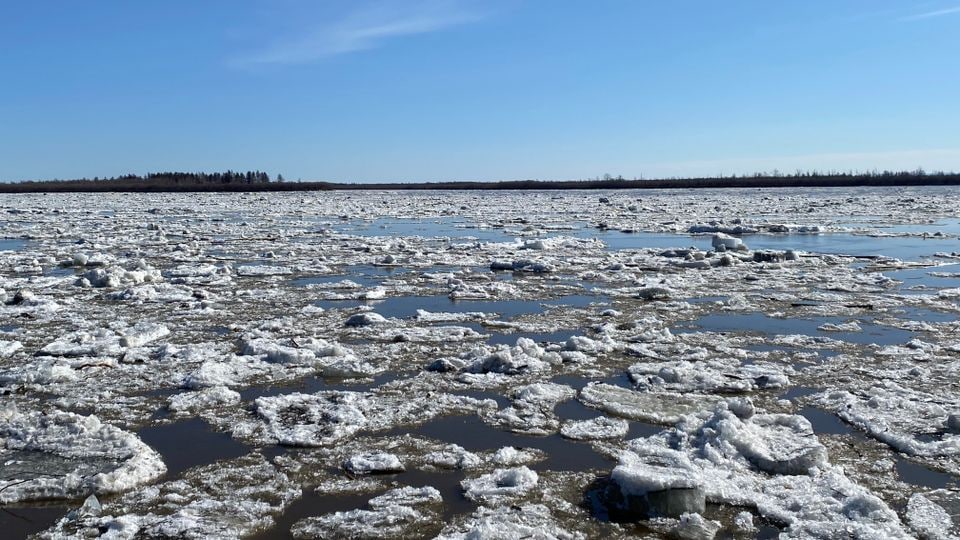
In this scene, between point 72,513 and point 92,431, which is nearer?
point 72,513

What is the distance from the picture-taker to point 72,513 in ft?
9.91

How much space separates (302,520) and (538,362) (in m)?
2.55

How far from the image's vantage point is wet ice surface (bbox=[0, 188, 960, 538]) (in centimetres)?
304

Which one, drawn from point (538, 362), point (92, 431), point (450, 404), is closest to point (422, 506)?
point (450, 404)

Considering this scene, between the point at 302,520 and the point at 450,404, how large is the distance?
1559 mm

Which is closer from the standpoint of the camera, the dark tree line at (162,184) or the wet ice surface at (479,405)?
the wet ice surface at (479,405)

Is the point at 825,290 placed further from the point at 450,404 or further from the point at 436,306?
the point at 450,404

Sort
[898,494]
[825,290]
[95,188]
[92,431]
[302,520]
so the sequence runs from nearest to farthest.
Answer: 1. [302,520]
2. [898,494]
3. [92,431]
4. [825,290]
5. [95,188]

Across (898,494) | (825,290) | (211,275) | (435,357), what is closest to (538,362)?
(435,357)

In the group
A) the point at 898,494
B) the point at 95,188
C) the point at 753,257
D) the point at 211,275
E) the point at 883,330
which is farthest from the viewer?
the point at 95,188

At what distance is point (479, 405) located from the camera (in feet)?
14.5

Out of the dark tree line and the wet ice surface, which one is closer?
the wet ice surface

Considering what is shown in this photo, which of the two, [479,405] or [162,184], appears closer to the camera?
[479,405]

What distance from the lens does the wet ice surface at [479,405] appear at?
3.04m
